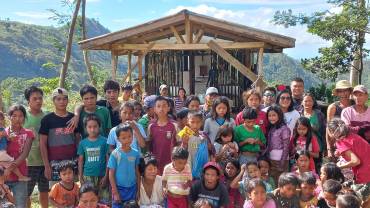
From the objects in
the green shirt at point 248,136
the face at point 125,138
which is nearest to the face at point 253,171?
the green shirt at point 248,136

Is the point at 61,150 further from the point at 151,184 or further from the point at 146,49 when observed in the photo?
the point at 146,49

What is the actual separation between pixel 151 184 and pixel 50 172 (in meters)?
1.17

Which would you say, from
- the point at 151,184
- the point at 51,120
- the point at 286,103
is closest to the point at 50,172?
the point at 51,120

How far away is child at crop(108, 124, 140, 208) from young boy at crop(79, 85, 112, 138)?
58cm

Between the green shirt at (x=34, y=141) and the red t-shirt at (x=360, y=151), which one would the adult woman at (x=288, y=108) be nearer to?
the red t-shirt at (x=360, y=151)

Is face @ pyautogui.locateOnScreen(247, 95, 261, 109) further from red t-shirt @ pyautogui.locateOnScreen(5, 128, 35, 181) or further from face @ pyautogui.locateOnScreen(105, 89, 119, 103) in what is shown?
red t-shirt @ pyautogui.locateOnScreen(5, 128, 35, 181)

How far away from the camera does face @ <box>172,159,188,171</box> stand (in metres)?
4.95

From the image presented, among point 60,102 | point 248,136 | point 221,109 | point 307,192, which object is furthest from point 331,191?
point 60,102

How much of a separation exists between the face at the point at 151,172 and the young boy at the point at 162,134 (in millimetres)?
398

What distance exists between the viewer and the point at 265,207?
4707mm

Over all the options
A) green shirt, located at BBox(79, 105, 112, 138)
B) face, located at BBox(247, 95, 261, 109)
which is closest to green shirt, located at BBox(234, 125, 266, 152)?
face, located at BBox(247, 95, 261, 109)

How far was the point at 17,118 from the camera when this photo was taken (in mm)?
5129

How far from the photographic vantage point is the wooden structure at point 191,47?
9.87 metres

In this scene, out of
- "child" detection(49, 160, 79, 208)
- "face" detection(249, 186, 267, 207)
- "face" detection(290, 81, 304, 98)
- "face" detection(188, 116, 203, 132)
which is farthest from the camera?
"face" detection(290, 81, 304, 98)
